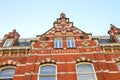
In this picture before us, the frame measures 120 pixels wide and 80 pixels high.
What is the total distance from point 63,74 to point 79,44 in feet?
13.8

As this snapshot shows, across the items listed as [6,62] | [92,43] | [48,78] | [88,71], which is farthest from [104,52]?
[6,62]

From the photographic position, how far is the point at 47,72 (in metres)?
14.6

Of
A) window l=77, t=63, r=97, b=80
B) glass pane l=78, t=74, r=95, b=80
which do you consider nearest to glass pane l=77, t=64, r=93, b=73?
window l=77, t=63, r=97, b=80

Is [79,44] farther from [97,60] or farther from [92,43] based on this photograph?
[97,60]

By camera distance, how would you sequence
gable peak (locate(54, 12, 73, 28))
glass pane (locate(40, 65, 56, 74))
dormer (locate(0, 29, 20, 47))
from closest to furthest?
1. glass pane (locate(40, 65, 56, 74))
2. dormer (locate(0, 29, 20, 47))
3. gable peak (locate(54, 12, 73, 28))

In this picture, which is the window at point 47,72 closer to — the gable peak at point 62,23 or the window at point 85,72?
the window at point 85,72

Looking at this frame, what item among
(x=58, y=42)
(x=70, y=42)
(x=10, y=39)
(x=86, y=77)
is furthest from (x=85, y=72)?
(x=10, y=39)

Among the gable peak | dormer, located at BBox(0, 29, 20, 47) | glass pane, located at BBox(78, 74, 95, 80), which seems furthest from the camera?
the gable peak

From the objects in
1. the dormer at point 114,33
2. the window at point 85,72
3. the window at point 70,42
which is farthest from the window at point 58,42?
the dormer at point 114,33

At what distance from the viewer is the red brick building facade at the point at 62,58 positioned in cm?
1420

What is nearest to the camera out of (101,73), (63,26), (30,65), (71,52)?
(101,73)

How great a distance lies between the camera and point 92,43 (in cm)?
1741

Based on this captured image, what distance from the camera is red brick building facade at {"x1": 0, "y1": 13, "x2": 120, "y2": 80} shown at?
14.2 metres

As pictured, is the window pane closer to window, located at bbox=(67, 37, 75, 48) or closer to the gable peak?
window, located at bbox=(67, 37, 75, 48)
